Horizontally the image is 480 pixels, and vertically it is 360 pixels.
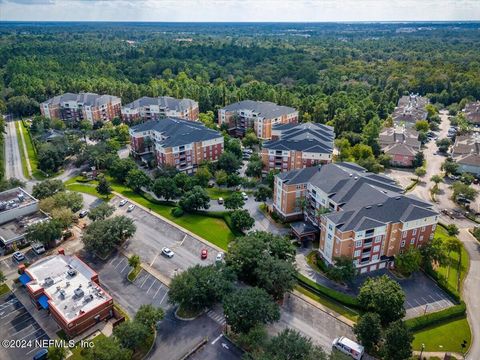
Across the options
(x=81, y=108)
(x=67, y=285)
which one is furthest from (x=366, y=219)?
(x=81, y=108)

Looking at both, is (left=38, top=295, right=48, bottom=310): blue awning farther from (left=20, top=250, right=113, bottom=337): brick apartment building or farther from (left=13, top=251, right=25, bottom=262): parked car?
(left=13, top=251, right=25, bottom=262): parked car

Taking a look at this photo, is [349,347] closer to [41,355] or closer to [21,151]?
[41,355]

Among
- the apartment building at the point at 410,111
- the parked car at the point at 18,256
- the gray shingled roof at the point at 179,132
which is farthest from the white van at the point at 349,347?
the apartment building at the point at 410,111

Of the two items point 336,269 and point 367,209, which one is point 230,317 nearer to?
point 336,269

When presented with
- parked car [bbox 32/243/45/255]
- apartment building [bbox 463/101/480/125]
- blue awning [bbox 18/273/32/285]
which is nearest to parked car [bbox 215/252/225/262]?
blue awning [bbox 18/273/32/285]

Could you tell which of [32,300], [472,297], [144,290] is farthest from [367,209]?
[32,300]

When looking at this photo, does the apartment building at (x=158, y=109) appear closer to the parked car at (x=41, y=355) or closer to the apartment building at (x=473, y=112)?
the parked car at (x=41, y=355)
